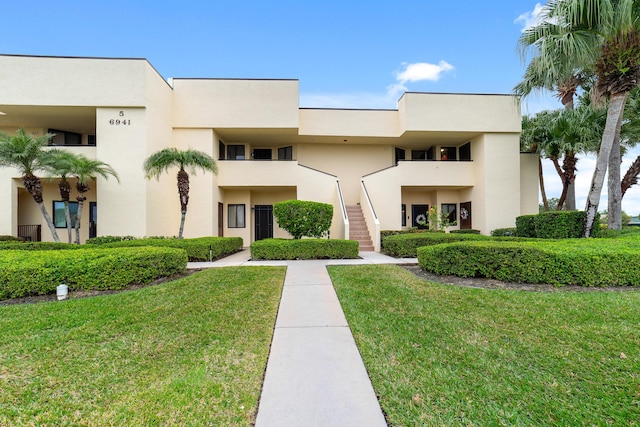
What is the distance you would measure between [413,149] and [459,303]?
52.9ft

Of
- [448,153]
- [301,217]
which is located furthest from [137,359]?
[448,153]

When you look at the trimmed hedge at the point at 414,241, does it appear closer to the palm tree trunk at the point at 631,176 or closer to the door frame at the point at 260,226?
the door frame at the point at 260,226

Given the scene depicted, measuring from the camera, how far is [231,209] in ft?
55.5

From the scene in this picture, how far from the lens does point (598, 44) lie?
9.15m

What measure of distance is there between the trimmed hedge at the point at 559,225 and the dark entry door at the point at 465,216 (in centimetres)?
510

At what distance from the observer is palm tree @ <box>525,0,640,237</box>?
27.8 feet

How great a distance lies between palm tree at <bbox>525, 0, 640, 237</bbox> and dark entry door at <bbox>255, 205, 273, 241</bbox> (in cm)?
1416

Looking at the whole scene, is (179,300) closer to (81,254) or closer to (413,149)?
(81,254)

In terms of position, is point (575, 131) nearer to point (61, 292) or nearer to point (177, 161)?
point (177, 161)

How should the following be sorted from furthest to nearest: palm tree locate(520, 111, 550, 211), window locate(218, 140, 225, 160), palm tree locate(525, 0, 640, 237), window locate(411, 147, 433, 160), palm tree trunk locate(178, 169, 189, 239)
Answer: window locate(411, 147, 433, 160), window locate(218, 140, 225, 160), palm tree locate(520, 111, 550, 211), palm tree trunk locate(178, 169, 189, 239), palm tree locate(525, 0, 640, 237)

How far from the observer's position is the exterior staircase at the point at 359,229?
13.2 meters

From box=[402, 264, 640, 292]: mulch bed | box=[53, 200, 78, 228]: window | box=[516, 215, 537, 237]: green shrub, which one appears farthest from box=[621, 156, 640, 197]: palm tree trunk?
box=[53, 200, 78, 228]: window

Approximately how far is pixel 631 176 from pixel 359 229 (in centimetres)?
1417

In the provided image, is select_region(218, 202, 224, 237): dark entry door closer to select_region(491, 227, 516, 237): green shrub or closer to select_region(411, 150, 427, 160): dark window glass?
select_region(411, 150, 427, 160): dark window glass
